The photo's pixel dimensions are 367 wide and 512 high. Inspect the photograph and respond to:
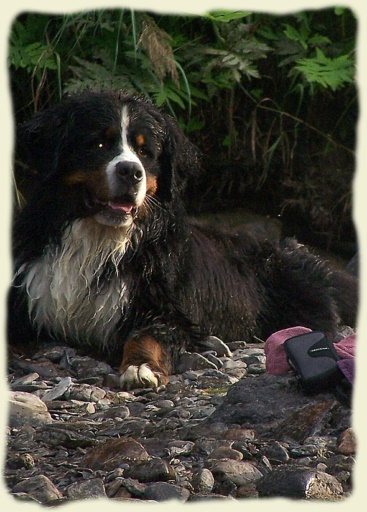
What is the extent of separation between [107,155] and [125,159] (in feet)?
0.50

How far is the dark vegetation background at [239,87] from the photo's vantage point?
748 cm

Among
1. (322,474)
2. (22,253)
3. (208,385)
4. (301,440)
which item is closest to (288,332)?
(208,385)

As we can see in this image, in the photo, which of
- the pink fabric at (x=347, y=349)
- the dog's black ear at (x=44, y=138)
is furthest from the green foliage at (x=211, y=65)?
the pink fabric at (x=347, y=349)

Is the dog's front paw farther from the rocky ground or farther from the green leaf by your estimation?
the green leaf

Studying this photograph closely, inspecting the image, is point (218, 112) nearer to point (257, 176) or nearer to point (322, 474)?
point (257, 176)

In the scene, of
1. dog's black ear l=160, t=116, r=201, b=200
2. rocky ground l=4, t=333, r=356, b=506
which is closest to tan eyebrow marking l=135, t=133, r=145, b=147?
dog's black ear l=160, t=116, r=201, b=200

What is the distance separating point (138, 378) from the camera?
16.7 ft

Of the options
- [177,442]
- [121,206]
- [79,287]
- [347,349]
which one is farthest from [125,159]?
[177,442]

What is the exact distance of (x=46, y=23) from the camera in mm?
7547

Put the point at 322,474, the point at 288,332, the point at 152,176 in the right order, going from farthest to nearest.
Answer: the point at 152,176 → the point at 288,332 → the point at 322,474

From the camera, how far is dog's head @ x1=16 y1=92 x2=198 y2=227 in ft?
18.1

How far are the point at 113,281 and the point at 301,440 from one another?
7.77 feet

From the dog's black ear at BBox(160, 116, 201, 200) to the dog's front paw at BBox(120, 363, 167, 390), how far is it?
1.30m

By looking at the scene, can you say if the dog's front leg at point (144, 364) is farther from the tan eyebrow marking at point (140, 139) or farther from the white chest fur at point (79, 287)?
the tan eyebrow marking at point (140, 139)
